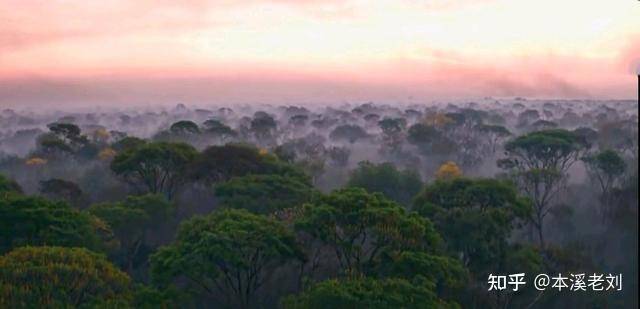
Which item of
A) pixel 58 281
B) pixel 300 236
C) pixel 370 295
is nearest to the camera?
pixel 370 295

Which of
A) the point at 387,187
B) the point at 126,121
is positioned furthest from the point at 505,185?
the point at 126,121

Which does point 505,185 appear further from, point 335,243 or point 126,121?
point 126,121

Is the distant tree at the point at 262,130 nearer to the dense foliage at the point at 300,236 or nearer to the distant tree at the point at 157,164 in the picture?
the dense foliage at the point at 300,236

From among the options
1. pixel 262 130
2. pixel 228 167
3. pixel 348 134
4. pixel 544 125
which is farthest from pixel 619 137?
pixel 228 167

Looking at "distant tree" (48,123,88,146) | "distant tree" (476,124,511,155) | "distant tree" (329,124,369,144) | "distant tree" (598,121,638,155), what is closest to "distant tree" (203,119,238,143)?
"distant tree" (48,123,88,146)

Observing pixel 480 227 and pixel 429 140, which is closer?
pixel 480 227

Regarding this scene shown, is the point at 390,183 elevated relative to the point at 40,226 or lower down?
lower down

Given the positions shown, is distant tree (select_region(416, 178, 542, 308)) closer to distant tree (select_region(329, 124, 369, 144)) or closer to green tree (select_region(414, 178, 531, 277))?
green tree (select_region(414, 178, 531, 277))

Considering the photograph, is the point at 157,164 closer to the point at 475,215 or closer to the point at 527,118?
the point at 475,215
